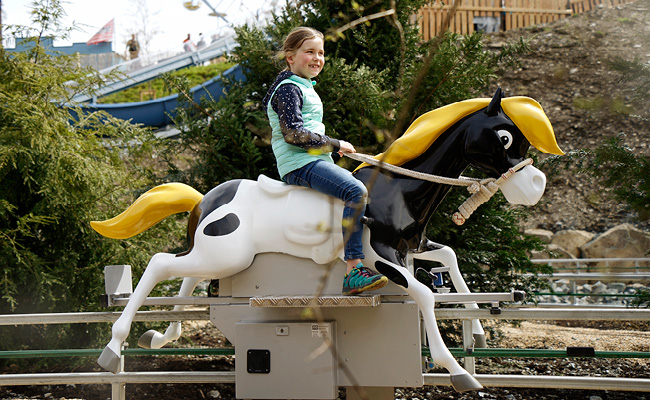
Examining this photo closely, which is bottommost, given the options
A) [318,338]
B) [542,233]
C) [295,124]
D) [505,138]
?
[542,233]

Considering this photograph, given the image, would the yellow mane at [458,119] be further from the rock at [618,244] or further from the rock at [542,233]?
the rock at [542,233]

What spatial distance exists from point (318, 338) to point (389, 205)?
0.76 meters

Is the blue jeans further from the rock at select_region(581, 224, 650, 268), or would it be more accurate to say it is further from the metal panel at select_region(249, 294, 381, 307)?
the rock at select_region(581, 224, 650, 268)

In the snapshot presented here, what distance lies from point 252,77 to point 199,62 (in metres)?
15.8

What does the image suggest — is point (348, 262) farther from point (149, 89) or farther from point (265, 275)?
point (149, 89)

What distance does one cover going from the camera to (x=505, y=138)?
9.64 feet

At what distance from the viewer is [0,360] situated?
526 centimetres

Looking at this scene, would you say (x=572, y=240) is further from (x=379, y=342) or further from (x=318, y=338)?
(x=318, y=338)

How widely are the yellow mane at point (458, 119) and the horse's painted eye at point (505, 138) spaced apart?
7cm

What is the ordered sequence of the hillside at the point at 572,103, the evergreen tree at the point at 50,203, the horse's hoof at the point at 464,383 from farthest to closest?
1. the hillside at the point at 572,103
2. the evergreen tree at the point at 50,203
3. the horse's hoof at the point at 464,383

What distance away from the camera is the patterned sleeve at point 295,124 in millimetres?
2934

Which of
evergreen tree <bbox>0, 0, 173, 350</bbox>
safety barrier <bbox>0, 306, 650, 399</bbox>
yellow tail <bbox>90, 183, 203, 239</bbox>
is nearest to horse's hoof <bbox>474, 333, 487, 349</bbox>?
safety barrier <bbox>0, 306, 650, 399</bbox>

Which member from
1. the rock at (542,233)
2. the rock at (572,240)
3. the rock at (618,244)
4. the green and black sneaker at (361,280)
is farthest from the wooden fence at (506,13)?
the green and black sneaker at (361,280)

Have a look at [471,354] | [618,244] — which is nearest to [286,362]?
[471,354]
